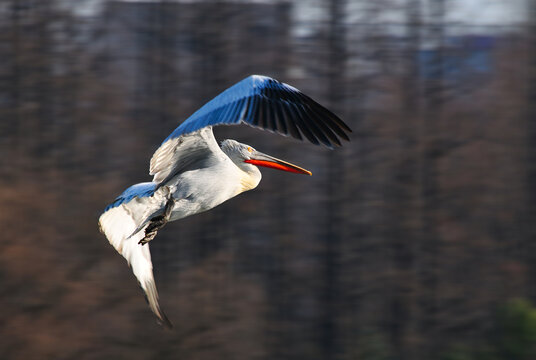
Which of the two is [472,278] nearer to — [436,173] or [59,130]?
[436,173]

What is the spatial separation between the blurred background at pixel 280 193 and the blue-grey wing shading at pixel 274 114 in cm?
279

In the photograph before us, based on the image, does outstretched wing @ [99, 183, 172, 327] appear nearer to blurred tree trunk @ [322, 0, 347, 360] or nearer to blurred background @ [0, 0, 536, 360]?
blurred background @ [0, 0, 536, 360]

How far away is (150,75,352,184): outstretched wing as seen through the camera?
314 cm

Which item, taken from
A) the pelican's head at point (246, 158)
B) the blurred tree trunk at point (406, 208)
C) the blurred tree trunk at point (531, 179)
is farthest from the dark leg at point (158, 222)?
the blurred tree trunk at point (531, 179)

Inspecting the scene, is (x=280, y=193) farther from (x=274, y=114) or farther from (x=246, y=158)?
(x=274, y=114)

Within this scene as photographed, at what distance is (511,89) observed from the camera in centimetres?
704

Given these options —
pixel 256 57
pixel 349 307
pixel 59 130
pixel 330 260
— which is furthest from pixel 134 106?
pixel 349 307

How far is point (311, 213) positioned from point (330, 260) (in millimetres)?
441

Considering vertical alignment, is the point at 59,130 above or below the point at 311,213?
above

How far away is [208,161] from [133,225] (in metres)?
0.47

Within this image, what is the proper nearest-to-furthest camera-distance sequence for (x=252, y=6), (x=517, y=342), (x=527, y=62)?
(x=517, y=342) → (x=252, y=6) → (x=527, y=62)

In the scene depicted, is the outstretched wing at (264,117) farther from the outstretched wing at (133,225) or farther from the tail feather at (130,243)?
the tail feather at (130,243)

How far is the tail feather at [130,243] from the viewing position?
3709mm

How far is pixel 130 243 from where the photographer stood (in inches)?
153
